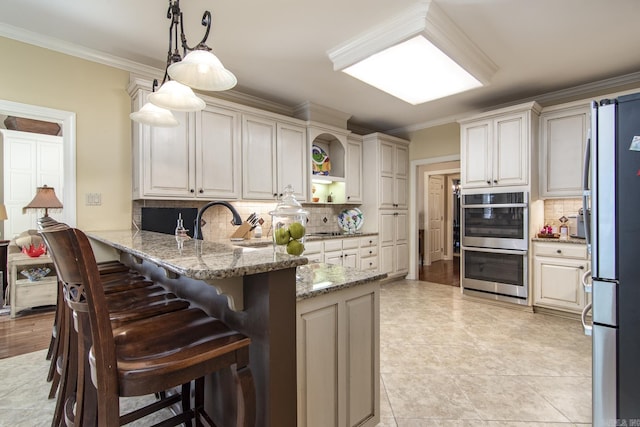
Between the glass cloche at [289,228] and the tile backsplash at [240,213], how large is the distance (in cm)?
224

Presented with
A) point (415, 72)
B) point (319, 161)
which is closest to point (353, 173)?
point (319, 161)

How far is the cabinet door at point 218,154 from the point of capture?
3.22 meters

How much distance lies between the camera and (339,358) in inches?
53.9

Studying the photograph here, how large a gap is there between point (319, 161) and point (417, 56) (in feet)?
7.38

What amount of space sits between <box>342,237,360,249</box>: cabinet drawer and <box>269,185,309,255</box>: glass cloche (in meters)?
2.84

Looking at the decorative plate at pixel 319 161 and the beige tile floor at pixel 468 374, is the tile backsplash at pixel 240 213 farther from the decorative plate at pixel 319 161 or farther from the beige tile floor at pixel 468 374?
the beige tile floor at pixel 468 374

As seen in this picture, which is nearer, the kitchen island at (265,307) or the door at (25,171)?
the kitchen island at (265,307)

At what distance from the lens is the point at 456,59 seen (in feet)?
8.68

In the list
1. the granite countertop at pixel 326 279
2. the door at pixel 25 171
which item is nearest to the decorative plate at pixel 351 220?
the granite countertop at pixel 326 279

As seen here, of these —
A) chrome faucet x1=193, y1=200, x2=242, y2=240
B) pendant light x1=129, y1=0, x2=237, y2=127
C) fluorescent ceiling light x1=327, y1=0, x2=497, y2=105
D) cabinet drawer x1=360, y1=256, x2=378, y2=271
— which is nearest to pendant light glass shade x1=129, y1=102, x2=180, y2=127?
pendant light x1=129, y1=0, x2=237, y2=127

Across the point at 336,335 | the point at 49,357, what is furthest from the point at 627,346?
the point at 49,357

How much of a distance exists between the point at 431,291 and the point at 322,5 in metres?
3.92

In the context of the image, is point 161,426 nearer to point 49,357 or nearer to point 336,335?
point 336,335

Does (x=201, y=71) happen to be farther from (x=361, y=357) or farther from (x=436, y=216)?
(x=436, y=216)
